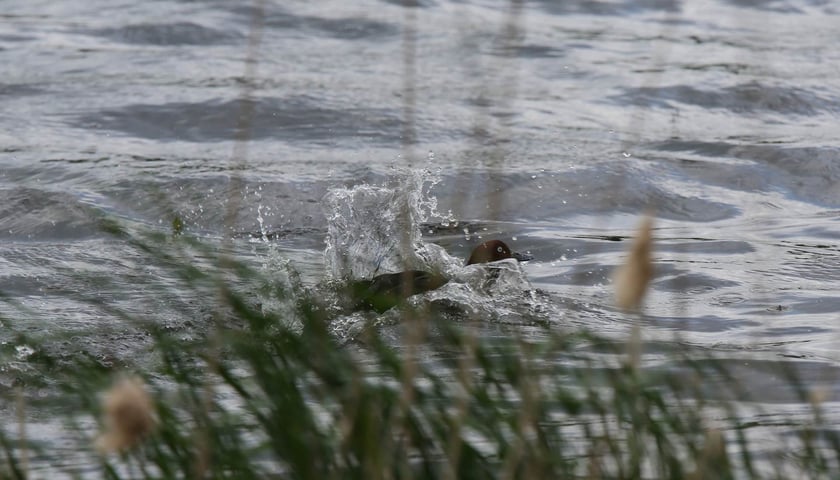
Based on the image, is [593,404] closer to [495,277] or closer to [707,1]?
[495,277]

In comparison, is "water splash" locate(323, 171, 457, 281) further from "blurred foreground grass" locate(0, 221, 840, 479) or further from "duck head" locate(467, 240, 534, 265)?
"blurred foreground grass" locate(0, 221, 840, 479)

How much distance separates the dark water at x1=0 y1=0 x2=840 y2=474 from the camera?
5.52 m

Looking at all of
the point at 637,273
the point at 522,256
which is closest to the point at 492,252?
the point at 522,256

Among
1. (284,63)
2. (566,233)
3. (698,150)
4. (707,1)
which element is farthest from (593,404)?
(707,1)

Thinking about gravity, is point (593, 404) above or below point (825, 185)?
above

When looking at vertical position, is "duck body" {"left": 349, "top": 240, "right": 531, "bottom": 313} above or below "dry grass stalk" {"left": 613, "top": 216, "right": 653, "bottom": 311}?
below

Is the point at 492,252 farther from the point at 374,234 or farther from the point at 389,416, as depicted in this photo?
the point at 389,416

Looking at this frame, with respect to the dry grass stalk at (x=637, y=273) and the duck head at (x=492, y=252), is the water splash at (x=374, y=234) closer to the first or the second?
the duck head at (x=492, y=252)

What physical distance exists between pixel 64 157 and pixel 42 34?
442 cm

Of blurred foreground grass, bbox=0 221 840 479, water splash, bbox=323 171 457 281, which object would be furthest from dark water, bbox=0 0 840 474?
blurred foreground grass, bbox=0 221 840 479

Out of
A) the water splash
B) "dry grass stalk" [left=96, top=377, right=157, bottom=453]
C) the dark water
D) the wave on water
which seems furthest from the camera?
the water splash

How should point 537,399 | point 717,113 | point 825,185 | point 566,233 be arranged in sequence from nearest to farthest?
point 537,399 < point 566,233 < point 825,185 < point 717,113

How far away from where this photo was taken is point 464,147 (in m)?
9.38

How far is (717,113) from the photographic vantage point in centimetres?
1079
